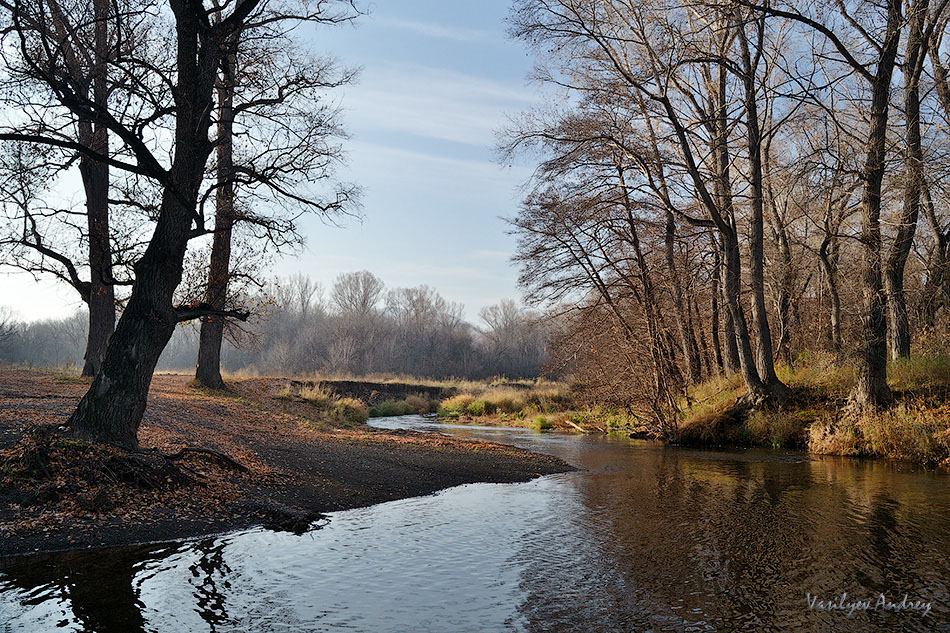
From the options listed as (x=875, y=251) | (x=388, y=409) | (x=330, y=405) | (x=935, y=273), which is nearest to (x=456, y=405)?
(x=388, y=409)

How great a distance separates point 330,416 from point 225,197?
9406 millimetres

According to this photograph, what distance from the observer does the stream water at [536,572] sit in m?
4.89

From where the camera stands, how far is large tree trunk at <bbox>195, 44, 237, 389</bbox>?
10430 mm

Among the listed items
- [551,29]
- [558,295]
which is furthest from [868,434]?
[551,29]

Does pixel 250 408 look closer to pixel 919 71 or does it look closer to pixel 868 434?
pixel 868 434

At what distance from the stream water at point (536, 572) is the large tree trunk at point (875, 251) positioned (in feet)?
18.2

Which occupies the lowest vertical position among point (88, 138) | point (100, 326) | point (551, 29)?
point (100, 326)

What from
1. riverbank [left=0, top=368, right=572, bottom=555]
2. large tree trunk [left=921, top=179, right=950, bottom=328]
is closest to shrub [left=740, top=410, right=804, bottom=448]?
large tree trunk [left=921, top=179, right=950, bottom=328]

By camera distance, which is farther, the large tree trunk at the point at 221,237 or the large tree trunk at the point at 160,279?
the large tree trunk at the point at 221,237

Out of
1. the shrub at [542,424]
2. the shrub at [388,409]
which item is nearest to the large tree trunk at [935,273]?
the shrub at [542,424]

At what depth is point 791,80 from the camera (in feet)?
51.2
